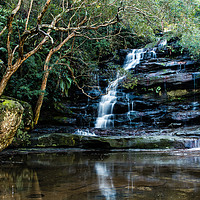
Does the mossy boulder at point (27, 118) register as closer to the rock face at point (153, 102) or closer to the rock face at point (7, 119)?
the rock face at point (153, 102)

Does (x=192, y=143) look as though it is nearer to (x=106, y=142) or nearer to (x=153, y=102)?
(x=106, y=142)

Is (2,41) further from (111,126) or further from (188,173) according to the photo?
(188,173)

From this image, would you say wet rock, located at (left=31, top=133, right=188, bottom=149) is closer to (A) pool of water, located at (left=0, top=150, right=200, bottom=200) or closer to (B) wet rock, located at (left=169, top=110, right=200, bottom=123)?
(B) wet rock, located at (left=169, top=110, right=200, bottom=123)

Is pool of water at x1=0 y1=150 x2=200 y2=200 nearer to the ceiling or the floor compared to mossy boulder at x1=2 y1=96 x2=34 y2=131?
nearer to the floor

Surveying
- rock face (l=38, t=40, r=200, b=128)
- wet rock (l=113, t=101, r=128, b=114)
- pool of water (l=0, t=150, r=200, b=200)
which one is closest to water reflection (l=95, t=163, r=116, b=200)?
pool of water (l=0, t=150, r=200, b=200)

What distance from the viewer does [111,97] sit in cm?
1445

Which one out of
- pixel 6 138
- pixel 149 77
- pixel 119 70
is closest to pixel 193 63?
pixel 149 77

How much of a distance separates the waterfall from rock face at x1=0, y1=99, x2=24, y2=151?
5.71m

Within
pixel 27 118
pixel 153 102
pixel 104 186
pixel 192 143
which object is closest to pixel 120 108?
pixel 153 102

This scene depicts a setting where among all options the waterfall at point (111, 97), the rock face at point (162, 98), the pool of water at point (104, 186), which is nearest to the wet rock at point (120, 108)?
the rock face at point (162, 98)

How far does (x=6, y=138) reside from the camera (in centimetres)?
610

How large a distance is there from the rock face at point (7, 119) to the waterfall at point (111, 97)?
18.7 ft

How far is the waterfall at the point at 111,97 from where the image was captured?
13.0 meters

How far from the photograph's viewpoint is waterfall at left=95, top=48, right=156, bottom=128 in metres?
13.0
